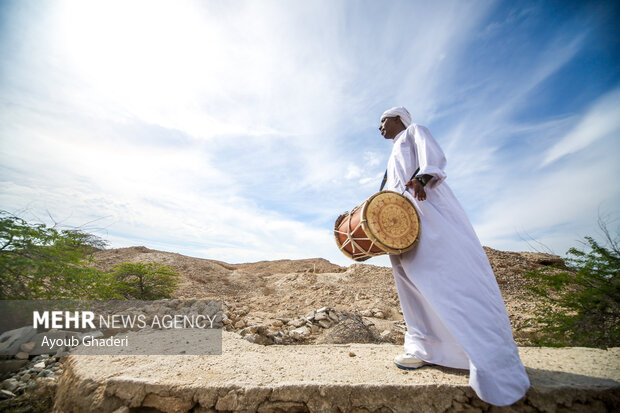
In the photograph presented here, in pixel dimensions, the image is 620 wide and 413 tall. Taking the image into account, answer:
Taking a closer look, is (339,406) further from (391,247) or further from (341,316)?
(341,316)

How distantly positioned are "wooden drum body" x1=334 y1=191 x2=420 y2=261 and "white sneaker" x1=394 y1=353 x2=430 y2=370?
93cm

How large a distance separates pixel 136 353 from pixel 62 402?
25.3 inches

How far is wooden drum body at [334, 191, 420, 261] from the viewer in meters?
2.32

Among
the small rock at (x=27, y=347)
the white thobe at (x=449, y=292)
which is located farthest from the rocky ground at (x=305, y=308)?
the white thobe at (x=449, y=292)

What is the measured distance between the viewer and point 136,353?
2889mm

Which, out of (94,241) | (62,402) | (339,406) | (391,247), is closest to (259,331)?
(62,402)

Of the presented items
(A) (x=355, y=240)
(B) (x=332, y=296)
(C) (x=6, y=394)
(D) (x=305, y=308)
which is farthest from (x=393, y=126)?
(B) (x=332, y=296)

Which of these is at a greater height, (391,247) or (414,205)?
(414,205)

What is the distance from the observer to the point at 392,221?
93.4 inches

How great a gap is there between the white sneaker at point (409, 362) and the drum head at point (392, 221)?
0.94 metres

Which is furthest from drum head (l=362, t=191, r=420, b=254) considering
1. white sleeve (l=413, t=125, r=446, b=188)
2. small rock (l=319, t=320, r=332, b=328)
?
small rock (l=319, t=320, r=332, b=328)

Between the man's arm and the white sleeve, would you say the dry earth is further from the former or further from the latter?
the white sleeve

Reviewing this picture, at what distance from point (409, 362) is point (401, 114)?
2455mm

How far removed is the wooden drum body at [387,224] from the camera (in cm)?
232
